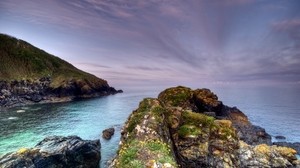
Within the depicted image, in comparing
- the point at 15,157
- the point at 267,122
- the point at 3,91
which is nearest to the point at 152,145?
the point at 15,157

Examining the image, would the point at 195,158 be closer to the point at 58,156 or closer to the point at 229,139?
the point at 229,139

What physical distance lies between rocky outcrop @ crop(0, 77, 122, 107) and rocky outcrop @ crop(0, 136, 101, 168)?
4432 inches

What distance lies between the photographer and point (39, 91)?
17050cm

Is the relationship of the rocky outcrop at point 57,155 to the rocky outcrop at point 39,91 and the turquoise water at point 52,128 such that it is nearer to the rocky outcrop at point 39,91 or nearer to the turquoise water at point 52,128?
the turquoise water at point 52,128

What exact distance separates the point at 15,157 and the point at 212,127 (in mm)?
26786

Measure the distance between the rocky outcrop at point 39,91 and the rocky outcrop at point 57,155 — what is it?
369 feet

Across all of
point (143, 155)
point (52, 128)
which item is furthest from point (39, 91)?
point (143, 155)

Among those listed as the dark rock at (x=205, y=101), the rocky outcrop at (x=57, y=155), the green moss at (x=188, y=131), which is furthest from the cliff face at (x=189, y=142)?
the dark rock at (x=205, y=101)

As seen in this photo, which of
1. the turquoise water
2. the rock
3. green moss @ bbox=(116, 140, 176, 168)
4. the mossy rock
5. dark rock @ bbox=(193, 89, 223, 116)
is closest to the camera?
green moss @ bbox=(116, 140, 176, 168)

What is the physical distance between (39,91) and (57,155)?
148 m

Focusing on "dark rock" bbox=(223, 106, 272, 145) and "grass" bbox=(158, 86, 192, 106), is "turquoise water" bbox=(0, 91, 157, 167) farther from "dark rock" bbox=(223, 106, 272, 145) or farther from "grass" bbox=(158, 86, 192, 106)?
"dark rock" bbox=(223, 106, 272, 145)

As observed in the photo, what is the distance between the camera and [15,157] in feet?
107

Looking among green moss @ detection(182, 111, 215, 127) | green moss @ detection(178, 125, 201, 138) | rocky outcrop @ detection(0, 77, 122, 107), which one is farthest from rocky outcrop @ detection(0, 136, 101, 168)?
rocky outcrop @ detection(0, 77, 122, 107)

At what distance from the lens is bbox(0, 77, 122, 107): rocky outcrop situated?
493 ft
